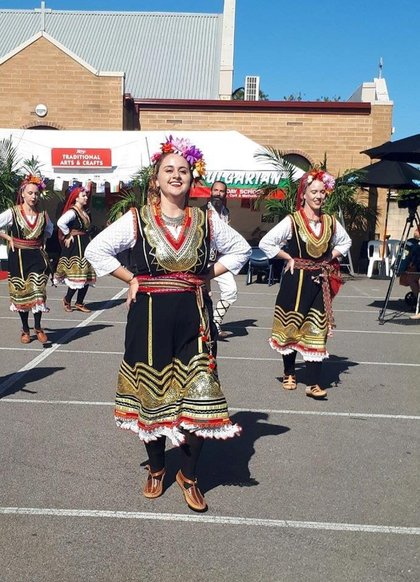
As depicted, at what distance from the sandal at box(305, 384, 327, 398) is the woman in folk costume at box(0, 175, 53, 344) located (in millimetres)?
3710

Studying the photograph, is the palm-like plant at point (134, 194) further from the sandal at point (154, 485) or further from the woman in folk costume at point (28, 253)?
the sandal at point (154, 485)

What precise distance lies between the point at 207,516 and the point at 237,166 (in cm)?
1599

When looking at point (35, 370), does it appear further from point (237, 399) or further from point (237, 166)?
point (237, 166)

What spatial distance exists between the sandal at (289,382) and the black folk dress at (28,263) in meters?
3.41

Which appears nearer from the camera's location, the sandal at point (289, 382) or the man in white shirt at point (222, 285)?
the sandal at point (289, 382)

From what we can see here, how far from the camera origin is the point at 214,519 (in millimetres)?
4191

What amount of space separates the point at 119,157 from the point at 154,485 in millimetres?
16498

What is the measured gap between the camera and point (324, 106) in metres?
24.3

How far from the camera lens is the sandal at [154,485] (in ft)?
14.7

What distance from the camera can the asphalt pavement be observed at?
3678 mm

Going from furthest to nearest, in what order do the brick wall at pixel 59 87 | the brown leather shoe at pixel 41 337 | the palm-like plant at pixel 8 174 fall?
the brick wall at pixel 59 87 < the palm-like plant at pixel 8 174 < the brown leather shoe at pixel 41 337

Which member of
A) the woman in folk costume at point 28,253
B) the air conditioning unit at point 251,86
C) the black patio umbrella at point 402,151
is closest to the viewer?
the woman in folk costume at point 28,253

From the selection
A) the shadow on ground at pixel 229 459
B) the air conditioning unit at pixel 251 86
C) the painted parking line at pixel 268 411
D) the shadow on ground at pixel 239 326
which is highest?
the air conditioning unit at pixel 251 86

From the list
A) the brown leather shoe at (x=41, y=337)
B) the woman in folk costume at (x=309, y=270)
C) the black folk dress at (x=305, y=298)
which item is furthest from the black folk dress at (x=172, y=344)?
the brown leather shoe at (x=41, y=337)
